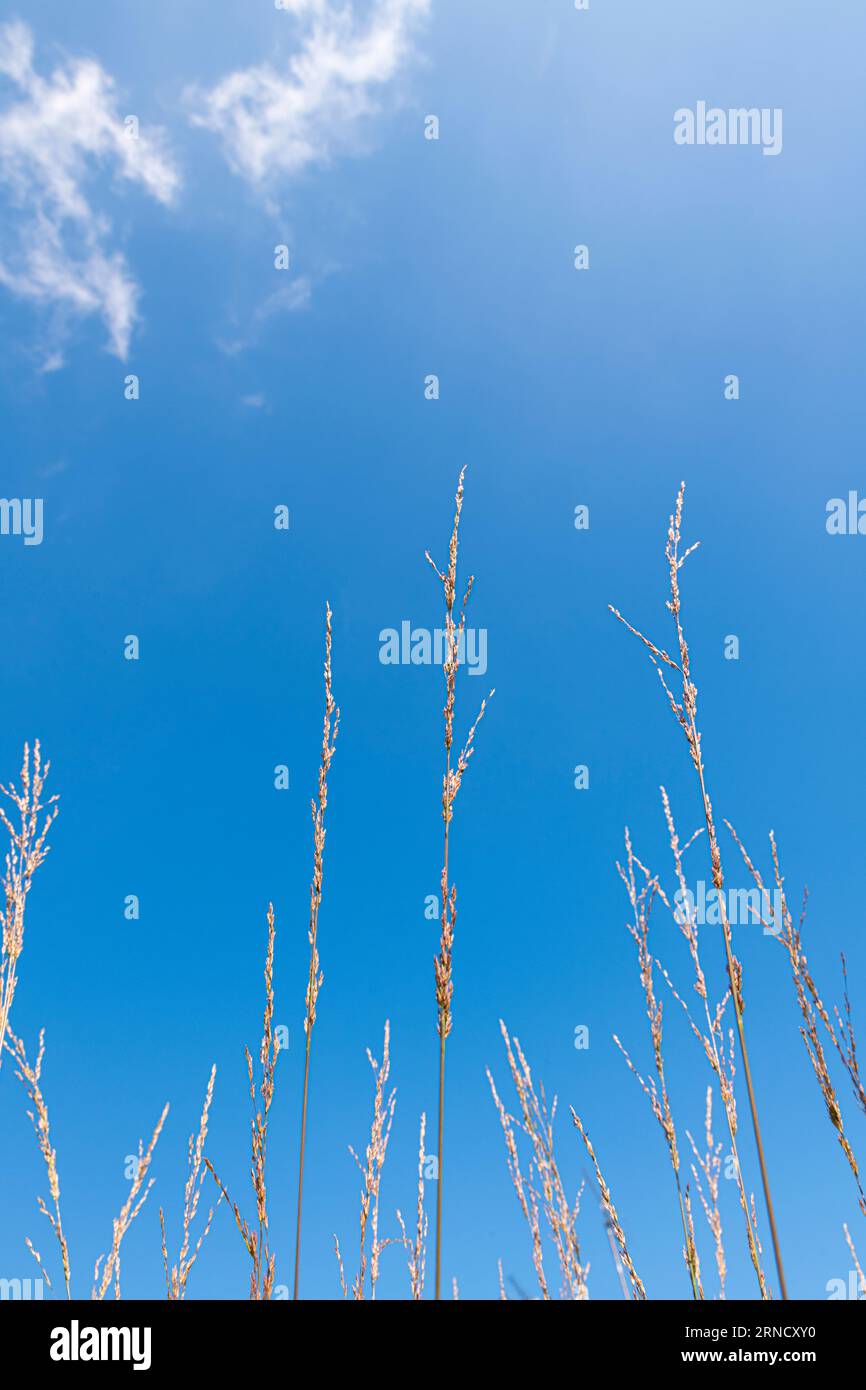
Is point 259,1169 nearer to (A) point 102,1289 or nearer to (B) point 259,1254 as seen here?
(B) point 259,1254

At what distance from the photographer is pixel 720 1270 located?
2.28m

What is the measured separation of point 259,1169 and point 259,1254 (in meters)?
0.18

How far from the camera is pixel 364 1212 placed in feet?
8.52

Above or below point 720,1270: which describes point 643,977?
above

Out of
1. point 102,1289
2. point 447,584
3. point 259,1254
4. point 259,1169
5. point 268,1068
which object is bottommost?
point 102,1289

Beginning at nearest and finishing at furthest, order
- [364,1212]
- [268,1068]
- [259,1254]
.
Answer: [259,1254] → [268,1068] → [364,1212]
